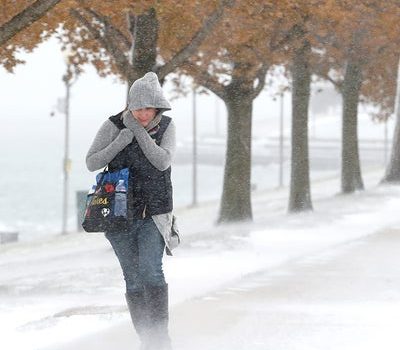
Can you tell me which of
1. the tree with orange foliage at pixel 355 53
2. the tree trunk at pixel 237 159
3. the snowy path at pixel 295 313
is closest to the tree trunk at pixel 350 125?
the tree with orange foliage at pixel 355 53

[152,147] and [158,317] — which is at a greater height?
[152,147]

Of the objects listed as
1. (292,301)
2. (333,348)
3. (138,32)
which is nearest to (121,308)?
(292,301)

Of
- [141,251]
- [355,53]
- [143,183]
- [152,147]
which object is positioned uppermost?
[355,53]

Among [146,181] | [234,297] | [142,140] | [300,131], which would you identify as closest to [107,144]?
[142,140]

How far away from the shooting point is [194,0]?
1725cm

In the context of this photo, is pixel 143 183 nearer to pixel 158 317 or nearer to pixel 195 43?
pixel 158 317

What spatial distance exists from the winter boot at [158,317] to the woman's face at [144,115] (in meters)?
1.16

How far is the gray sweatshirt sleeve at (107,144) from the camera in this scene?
748cm

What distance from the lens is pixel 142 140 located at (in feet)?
24.4

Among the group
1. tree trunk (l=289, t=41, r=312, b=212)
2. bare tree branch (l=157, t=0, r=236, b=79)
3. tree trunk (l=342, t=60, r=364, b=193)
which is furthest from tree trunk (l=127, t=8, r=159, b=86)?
tree trunk (l=342, t=60, r=364, b=193)

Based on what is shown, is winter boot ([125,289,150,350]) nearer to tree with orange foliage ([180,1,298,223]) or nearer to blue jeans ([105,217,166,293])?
blue jeans ([105,217,166,293])

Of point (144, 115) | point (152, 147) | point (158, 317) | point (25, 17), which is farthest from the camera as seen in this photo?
point (25, 17)

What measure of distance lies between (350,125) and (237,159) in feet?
30.7

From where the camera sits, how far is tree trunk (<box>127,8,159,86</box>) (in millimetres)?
17328
